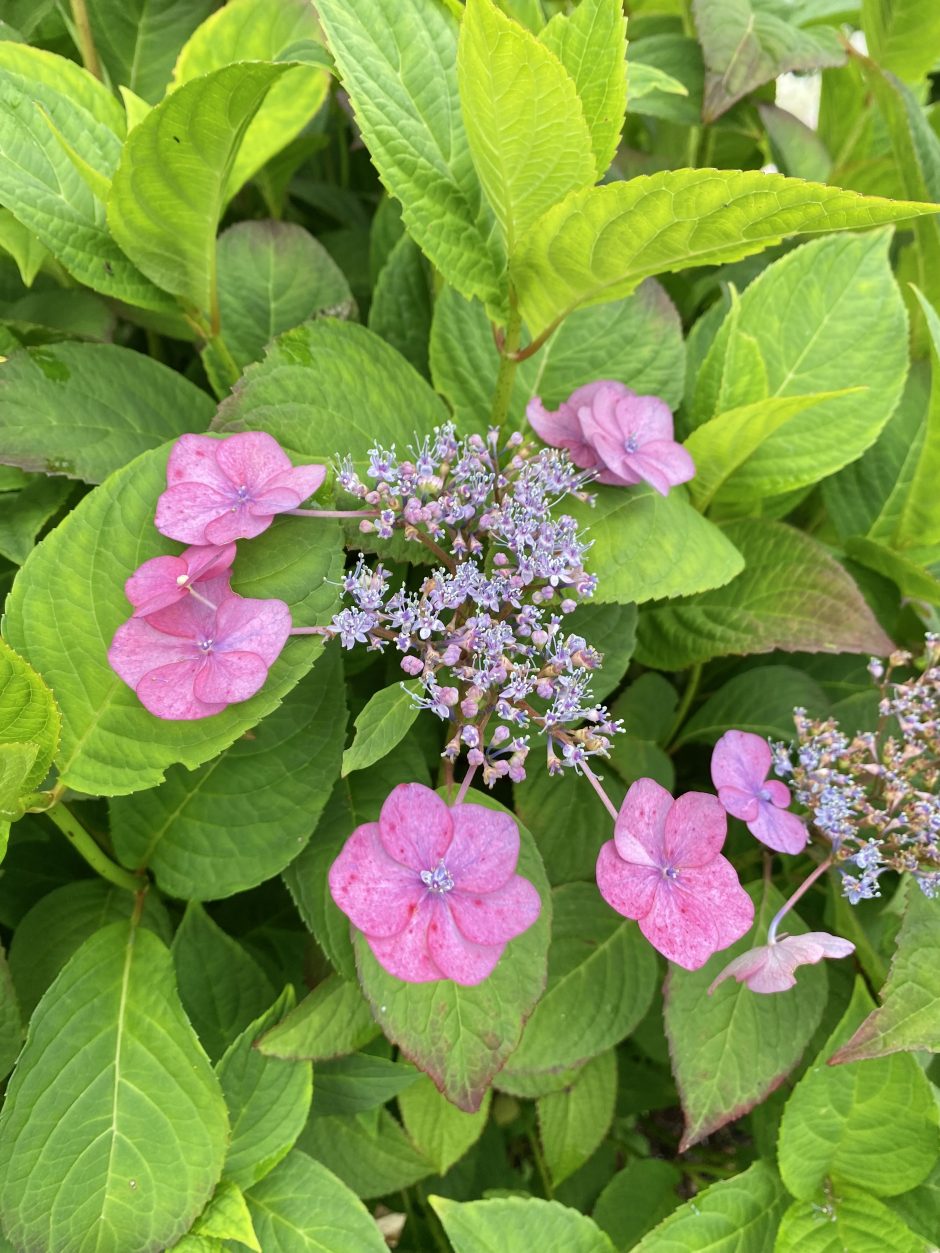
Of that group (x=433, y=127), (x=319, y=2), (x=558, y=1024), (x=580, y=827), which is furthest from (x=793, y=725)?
(x=319, y=2)

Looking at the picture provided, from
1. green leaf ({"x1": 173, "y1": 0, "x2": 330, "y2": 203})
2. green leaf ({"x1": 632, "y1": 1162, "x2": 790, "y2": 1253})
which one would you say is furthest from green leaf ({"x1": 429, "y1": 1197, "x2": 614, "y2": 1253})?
green leaf ({"x1": 173, "y1": 0, "x2": 330, "y2": 203})

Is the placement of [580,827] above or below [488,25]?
below

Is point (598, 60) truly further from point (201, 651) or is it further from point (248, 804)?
point (248, 804)

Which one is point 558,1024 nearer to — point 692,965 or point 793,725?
point 692,965

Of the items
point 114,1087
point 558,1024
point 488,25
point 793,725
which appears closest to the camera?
point 488,25

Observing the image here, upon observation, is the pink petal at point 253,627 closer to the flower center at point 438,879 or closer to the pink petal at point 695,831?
the flower center at point 438,879

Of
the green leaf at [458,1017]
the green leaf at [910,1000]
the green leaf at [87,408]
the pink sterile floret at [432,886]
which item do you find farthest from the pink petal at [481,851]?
the green leaf at [87,408]

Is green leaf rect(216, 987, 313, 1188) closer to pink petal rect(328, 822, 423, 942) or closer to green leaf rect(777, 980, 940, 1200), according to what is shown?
pink petal rect(328, 822, 423, 942)
